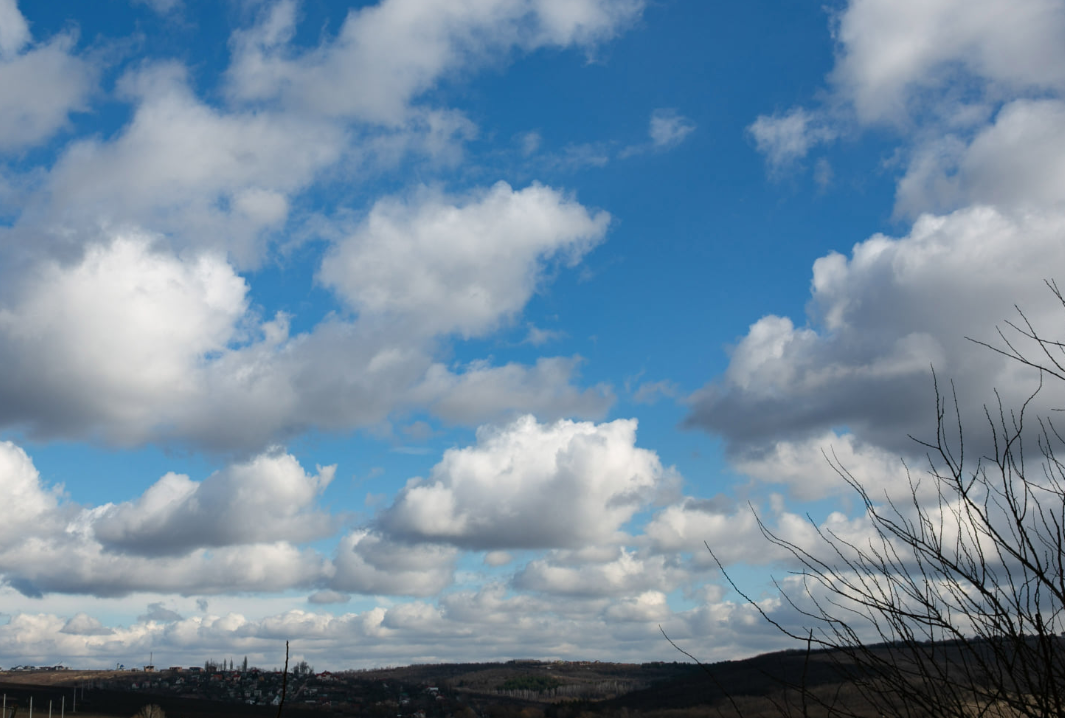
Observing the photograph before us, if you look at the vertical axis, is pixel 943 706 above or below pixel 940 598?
below

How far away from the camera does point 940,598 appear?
6734 millimetres

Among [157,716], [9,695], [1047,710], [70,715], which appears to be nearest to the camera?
[1047,710]

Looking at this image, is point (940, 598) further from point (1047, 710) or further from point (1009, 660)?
point (1047, 710)

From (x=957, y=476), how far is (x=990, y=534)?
0.70m

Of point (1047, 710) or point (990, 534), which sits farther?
point (990, 534)

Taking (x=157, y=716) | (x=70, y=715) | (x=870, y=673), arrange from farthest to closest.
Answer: (x=70, y=715), (x=157, y=716), (x=870, y=673)

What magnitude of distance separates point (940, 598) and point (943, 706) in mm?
831

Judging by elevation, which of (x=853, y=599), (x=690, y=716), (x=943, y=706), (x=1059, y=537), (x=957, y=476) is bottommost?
(x=690, y=716)

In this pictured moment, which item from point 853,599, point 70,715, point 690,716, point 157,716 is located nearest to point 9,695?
point 70,715

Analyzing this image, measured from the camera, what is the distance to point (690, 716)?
7805 inches

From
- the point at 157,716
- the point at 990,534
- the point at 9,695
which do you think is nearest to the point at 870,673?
the point at 990,534

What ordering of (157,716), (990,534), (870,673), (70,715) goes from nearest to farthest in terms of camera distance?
(990,534) < (870,673) < (157,716) < (70,715)

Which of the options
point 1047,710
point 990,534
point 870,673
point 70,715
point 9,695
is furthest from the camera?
point 9,695

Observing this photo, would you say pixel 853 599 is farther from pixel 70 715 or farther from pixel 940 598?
pixel 70 715
